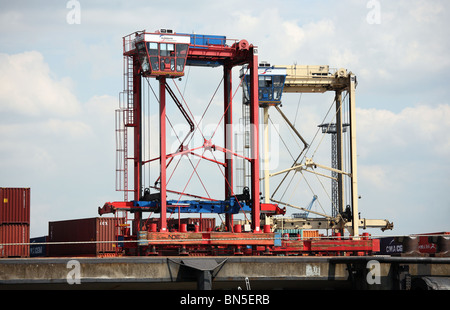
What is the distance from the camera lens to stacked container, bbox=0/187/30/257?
2025 inches

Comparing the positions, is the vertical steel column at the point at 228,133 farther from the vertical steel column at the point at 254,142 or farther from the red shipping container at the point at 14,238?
the red shipping container at the point at 14,238

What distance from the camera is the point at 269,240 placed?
4400cm

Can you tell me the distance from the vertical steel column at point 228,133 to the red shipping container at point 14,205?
46.9ft

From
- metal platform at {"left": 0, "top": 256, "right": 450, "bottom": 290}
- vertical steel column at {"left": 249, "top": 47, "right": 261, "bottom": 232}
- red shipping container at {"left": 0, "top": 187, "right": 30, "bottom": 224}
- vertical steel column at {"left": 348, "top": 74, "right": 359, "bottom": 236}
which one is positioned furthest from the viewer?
vertical steel column at {"left": 348, "top": 74, "right": 359, "bottom": 236}

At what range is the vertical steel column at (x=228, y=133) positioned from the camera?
5344 centimetres

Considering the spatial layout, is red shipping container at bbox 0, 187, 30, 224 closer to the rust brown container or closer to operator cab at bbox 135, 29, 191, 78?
the rust brown container

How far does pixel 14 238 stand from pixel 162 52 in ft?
54.6

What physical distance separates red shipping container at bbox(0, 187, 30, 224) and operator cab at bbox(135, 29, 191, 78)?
40.4 feet

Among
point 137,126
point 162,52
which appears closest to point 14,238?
point 137,126

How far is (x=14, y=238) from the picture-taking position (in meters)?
51.7

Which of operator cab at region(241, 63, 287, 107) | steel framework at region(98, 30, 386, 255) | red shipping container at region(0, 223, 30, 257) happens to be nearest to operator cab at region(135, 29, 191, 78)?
steel framework at region(98, 30, 386, 255)

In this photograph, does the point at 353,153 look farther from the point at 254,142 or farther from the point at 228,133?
the point at 254,142

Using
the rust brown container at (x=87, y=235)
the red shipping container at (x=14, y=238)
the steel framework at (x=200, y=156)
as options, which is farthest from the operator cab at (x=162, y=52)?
the red shipping container at (x=14, y=238)
